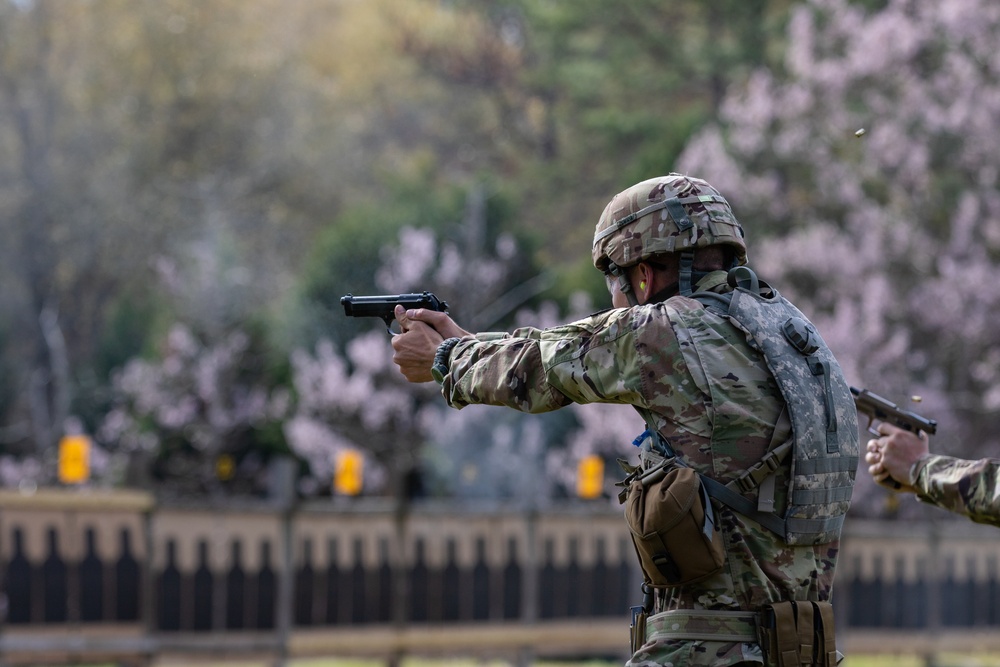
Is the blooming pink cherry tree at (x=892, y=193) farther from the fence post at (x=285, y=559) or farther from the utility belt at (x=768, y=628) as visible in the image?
the utility belt at (x=768, y=628)

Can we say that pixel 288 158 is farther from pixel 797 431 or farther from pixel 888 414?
pixel 797 431

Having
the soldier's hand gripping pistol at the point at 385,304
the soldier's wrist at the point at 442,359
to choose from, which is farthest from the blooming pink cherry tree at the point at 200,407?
the soldier's wrist at the point at 442,359

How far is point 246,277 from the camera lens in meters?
29.3

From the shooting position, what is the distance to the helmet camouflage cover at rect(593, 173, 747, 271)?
13.9 ft

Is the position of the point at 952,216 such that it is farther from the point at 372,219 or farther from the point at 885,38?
the point at 372,219

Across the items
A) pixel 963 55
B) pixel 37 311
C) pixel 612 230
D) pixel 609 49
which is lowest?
pixel 612 230

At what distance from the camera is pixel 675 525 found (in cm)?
397

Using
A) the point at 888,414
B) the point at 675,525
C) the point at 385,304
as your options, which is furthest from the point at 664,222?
the point at 888,414

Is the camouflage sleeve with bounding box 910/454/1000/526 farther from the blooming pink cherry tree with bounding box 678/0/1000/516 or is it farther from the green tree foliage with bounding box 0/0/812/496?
the green tree foliage with bounding box 0/0/812/496

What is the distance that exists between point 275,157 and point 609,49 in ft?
29.8

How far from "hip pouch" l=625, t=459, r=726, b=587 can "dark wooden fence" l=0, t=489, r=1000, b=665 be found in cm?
636

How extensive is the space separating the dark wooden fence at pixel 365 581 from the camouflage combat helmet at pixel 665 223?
20.5 ft

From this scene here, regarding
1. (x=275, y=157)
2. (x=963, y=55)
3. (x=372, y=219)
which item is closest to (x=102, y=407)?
(x=372, y=219)

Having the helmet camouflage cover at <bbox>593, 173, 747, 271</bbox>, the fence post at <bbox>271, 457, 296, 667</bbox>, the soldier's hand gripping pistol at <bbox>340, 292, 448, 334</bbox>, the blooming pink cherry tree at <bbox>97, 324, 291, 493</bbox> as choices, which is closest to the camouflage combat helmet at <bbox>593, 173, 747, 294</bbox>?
the helmet camouflage cover at <bbox>593, 173, 747, 271</bbox>
